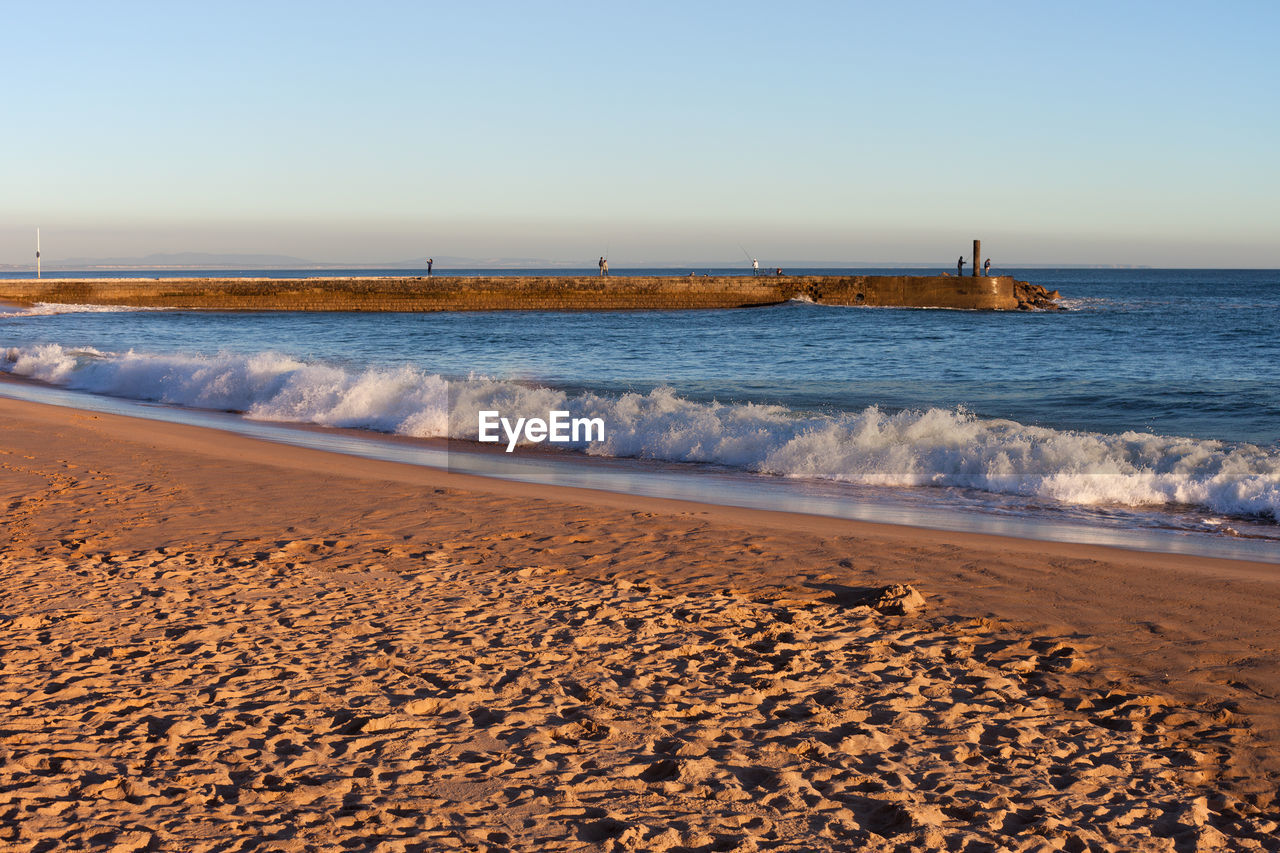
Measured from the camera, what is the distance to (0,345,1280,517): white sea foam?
378 inches

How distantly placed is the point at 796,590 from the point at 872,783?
245 cm

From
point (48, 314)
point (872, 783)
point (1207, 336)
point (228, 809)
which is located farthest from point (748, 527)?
point (48, 314)

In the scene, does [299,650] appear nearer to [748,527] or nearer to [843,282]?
[748,527]

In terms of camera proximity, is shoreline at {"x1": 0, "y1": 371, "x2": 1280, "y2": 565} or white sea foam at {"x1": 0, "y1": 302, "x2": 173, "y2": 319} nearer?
shoreline at {"x1": 0, "y1": 371, "x2": 1280, "y2": 565}

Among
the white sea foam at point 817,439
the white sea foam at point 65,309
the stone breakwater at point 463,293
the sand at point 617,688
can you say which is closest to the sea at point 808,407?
the white sea foam at point 817,439

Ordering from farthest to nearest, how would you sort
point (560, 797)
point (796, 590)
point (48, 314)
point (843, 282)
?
point (843, 282), point (48, 314), point (796, 590), point (560, 797)

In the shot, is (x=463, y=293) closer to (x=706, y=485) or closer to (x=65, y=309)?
(x=65, y=309)

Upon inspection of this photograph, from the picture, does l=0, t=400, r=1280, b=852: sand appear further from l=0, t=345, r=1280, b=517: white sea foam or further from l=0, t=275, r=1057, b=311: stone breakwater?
l=0, t=275, r=1057, b=311: stone breakwater

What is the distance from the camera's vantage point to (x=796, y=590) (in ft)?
19.4

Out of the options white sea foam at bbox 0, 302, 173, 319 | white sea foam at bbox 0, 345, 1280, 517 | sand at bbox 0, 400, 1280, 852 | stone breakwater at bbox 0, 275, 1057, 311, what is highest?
stone breakwater at bbox 0, 275, 1057, 311

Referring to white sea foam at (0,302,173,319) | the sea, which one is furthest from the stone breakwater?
the sea

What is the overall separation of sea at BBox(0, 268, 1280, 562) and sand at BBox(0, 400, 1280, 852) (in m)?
2.33

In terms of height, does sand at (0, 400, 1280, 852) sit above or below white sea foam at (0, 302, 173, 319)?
below

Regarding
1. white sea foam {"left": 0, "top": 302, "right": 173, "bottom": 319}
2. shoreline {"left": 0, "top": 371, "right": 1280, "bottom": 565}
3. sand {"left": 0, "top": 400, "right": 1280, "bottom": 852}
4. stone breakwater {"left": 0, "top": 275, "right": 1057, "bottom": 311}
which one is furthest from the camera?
stone breakwater {"left": 0, "top": 275, "right": 1057, "bottom": 311}
